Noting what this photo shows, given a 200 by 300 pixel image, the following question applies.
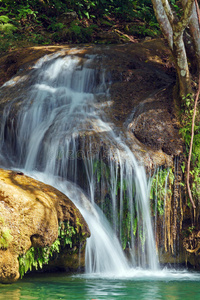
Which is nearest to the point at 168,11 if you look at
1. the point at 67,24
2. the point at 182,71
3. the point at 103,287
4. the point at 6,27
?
the point at 182,71

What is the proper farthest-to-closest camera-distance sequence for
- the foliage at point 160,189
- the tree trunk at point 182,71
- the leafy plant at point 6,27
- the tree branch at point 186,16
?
the leafy plant at point 6,27 < the tree trunk at point 182,71 < the foliage at point 160,189 < the tree branch at point 186,16

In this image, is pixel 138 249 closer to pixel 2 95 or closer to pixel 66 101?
pixel 66 101

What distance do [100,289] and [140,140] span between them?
359 centimetres

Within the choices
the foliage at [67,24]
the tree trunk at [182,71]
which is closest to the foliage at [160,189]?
the tree trunk at [182,71]

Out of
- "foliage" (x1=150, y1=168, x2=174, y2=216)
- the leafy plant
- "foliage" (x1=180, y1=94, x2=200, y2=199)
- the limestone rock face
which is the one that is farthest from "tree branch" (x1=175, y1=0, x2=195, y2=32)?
the leafy plant

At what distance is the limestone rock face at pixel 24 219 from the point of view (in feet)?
15.6

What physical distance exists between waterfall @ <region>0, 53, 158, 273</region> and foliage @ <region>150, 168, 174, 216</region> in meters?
0.17

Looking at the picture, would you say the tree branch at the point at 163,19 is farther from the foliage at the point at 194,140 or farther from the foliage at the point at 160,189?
the foliage at the point at 160,189

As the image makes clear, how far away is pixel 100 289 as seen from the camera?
5.05 m

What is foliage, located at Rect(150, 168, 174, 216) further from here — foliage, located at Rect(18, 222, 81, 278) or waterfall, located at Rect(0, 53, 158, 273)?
foliage, located at Rect(18, 222, 81, 278)

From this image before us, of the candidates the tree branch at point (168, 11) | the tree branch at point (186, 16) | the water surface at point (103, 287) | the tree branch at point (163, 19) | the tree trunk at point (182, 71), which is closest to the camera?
the water surface at point (103, 287)

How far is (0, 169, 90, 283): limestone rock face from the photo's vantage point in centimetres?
475

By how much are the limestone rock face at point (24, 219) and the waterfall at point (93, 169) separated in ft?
3.05

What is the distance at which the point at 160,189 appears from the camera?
7305 mm
